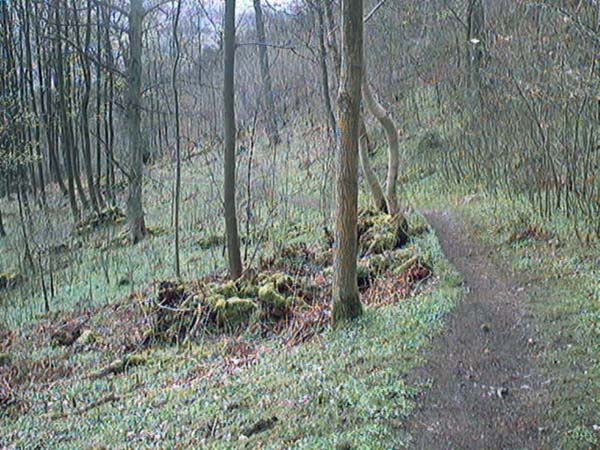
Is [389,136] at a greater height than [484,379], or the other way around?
[389,136]

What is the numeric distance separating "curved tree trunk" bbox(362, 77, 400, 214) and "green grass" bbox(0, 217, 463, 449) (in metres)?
4.65

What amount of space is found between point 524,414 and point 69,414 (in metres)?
5.94

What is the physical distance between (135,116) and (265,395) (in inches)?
670

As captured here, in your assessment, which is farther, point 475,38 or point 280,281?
point 475,38

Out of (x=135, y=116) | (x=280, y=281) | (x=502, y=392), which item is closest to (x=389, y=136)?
(x=280, y=281)

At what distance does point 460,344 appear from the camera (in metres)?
7.47

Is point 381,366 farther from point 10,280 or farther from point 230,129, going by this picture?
point 10,280

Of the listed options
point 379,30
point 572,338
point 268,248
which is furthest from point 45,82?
point 572,338

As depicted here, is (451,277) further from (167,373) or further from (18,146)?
(18,146)

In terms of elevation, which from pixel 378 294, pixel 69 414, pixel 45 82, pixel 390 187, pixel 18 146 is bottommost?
pixel 69 414

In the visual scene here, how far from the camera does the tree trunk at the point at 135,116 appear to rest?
71.2 ft

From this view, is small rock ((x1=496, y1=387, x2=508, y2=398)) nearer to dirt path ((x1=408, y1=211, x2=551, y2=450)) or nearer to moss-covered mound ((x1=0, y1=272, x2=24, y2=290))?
dirt path ((x1=408, y1=211, x2=551, y2=450))

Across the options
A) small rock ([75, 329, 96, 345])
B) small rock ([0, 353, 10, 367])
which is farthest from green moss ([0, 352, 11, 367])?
small rock ([75, 329, 96, 345])

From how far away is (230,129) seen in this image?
13.4 meters
